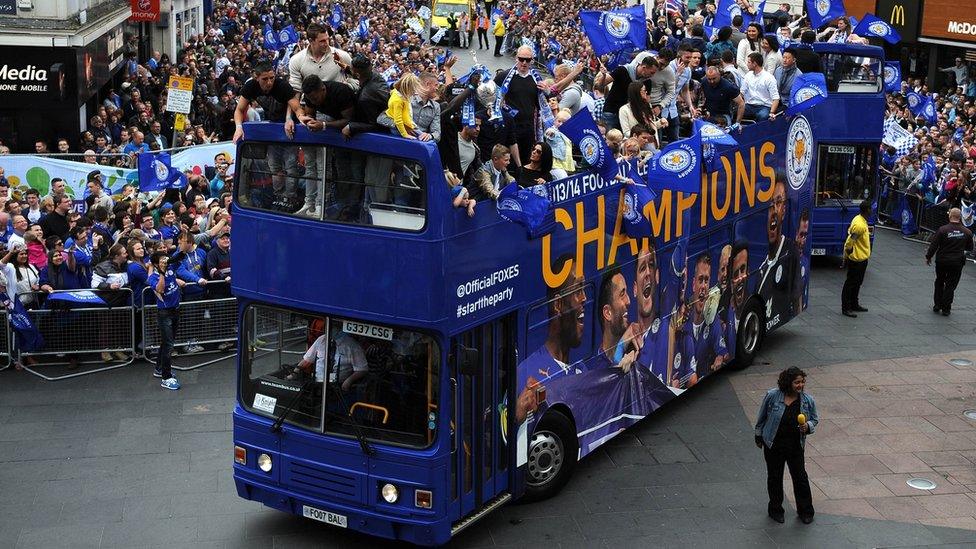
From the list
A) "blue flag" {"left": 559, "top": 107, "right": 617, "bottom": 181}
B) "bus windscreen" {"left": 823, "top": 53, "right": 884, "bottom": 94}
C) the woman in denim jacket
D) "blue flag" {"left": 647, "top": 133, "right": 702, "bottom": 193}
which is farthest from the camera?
"bus windscreen" {"left": 823, "top": 53, "right": 884, "bottom": 94}

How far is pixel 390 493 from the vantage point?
34.6ft

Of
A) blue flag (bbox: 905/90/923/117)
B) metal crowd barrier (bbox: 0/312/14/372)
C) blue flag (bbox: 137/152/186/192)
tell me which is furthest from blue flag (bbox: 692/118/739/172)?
blue flag (bbox: 905/90/923/117)

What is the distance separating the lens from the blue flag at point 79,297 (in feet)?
54.1

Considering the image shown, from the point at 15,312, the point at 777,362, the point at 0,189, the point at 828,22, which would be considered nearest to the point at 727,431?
the point at 777,362

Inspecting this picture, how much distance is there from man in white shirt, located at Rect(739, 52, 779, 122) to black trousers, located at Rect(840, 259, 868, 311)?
430 centimetres

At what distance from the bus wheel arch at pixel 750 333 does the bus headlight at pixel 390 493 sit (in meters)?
7.23

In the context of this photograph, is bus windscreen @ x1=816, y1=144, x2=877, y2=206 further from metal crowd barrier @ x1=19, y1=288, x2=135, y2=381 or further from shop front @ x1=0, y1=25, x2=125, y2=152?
shop front @ x1=0, y1=25, x2=125, y2=152

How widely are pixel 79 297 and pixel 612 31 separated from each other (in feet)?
24.8

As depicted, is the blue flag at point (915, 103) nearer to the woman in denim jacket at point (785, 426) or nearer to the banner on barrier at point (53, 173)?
the banner on barrier at point (53, 173)

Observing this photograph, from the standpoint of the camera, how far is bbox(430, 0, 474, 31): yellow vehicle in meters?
60.4

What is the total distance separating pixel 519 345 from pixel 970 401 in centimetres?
728

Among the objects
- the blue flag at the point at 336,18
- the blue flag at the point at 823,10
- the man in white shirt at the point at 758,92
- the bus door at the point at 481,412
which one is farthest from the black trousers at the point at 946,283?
the blue flag at the point at 336,18

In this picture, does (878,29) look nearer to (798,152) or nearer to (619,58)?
(798,152)

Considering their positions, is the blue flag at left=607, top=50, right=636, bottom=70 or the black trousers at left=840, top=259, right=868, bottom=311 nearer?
the blue flag at left=607, top=50, right=636, bottom=70
